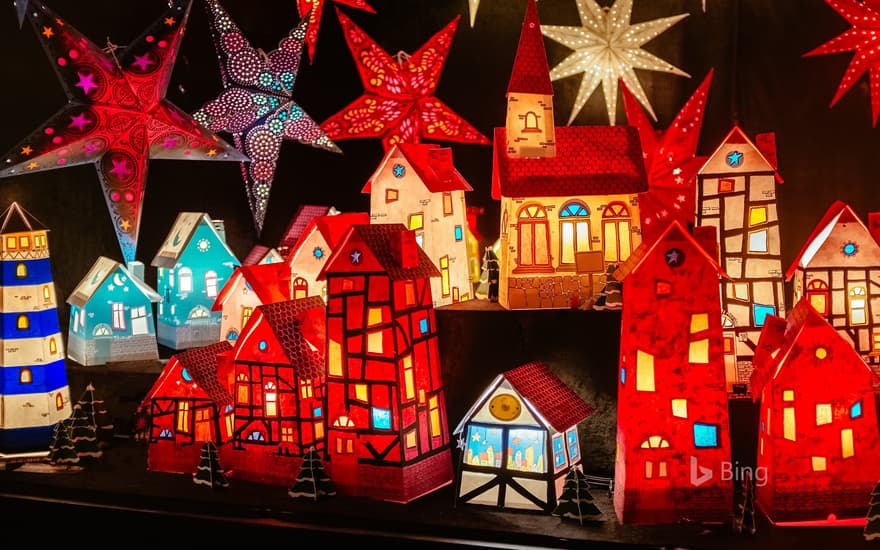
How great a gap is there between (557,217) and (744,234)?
0.91m

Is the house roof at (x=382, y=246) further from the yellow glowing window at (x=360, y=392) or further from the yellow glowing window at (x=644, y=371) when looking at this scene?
the yellow glowing window at (x=644, y=371)

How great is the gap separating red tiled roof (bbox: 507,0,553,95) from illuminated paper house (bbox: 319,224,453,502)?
975 millimetres

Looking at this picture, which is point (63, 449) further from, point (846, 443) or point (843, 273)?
point (843, 273)

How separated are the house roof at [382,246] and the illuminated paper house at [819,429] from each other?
64.7 inches

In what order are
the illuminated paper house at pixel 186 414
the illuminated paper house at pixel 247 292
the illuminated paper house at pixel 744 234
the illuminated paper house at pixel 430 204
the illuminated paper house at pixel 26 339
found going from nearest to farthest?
the illuminated paper house at pixel 744 234 → the illuminated paper house at pixel 186 414 → the illuminated paper house at pixel 26 339 → the illuminated paper house at pixel 430 204 → the illuminated paper house at pixel 247 292

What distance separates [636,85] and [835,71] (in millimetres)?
1005

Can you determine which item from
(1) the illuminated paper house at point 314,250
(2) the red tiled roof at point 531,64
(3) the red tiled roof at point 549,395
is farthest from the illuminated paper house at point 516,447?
(2) the red tiled roof at point 531,64

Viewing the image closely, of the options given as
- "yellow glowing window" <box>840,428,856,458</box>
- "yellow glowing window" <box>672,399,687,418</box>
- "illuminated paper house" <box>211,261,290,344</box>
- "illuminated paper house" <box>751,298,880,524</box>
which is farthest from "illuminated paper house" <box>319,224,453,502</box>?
"yellow glowing window" <box>840,428,856,458</box>

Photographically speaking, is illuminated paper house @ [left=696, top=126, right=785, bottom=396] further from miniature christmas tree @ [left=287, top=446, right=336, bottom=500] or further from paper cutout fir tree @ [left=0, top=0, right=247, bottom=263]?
paper cutout fir tree @ [left=0, top=0, right=247, bottom=263]

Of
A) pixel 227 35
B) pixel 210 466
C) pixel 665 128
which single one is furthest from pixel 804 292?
pixel 227 35

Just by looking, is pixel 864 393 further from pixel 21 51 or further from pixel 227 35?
pixel 21 51

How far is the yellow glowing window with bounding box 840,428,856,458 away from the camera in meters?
4.24

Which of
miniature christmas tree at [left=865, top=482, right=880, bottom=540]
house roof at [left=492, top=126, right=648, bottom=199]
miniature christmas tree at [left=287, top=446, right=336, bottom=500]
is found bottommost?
miniature christmas tree at [left=865, top=482, right=880, bottom=540]

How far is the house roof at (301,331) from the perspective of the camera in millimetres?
4758
